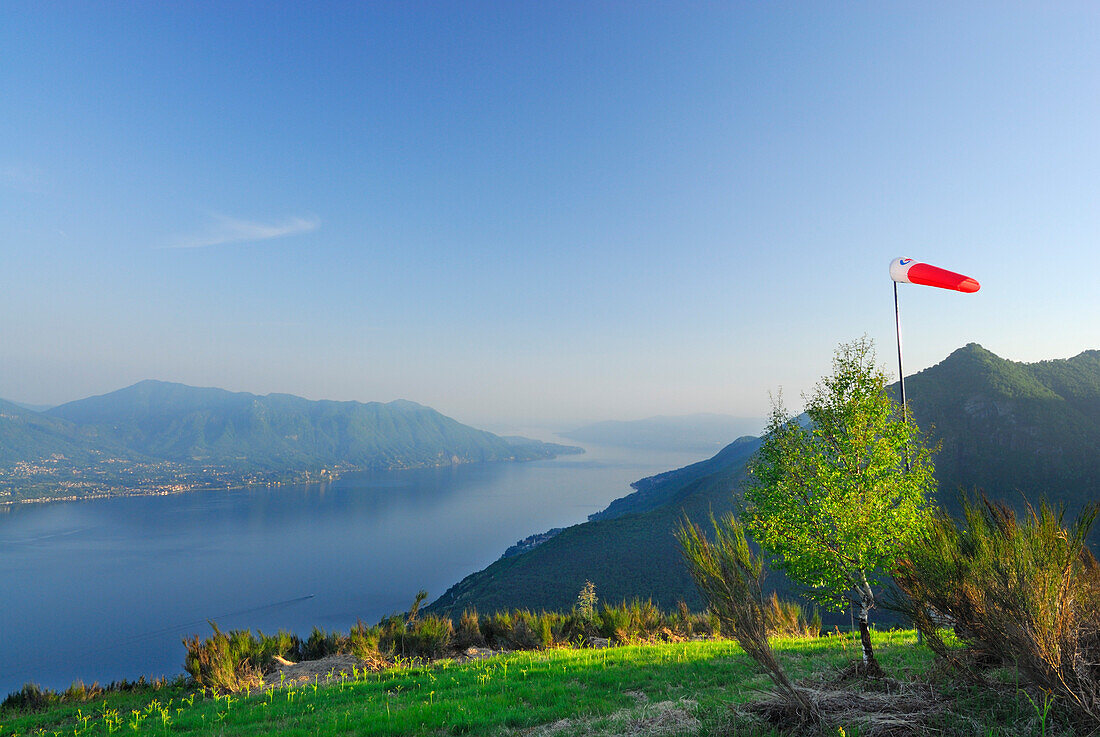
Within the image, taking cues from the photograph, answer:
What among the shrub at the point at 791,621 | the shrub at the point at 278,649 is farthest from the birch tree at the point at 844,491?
the shrub at the point at 278,649

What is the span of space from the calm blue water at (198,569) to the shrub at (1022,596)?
3031 inches

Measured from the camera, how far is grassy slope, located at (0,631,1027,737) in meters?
6.41

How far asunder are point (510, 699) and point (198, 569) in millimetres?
134513

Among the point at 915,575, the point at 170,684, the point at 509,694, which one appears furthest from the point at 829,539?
the point at 170,684

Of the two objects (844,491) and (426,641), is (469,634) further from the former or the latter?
(844,491)

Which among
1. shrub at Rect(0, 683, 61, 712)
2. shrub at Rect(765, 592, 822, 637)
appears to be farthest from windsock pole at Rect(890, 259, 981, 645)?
shrub at Rect(0, 683, 61, 712)

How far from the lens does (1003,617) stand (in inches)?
163

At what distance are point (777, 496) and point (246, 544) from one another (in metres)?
158

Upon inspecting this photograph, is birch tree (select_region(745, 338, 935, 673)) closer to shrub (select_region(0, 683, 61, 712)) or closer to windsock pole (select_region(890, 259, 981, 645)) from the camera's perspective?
windsock pole (select_region(890, 259, 981, 645))

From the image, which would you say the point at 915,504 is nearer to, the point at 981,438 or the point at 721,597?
the point at 721,597

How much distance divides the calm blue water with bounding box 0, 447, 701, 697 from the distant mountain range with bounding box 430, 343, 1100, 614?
95.2ft

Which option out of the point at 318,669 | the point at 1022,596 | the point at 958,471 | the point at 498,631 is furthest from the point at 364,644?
the point at 958,471

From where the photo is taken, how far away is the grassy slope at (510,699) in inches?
252

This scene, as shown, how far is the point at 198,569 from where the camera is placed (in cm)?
10894
